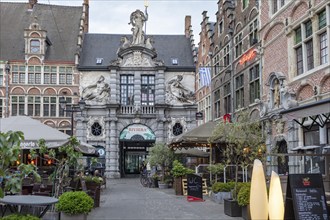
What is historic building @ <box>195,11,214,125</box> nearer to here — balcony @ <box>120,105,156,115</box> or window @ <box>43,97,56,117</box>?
balcony @ <box>120,105,156,115</box>

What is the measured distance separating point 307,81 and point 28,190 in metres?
10.9

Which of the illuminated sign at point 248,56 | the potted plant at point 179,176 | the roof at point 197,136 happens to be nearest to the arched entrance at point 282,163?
the roof at point 197,136

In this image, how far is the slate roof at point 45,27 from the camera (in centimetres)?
4291

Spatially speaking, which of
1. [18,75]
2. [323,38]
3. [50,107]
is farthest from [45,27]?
[323,38]

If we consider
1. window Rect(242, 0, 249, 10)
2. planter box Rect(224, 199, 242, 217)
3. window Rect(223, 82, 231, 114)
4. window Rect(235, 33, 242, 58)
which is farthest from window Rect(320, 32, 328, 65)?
window Rect(223, 82, 231, 114)

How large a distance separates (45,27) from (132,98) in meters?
12.3

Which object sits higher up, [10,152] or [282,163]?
[10,152]

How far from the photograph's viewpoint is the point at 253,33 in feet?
82.0

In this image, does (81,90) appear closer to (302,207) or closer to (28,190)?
(28,190)

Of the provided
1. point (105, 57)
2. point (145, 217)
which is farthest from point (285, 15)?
point (105, 57)

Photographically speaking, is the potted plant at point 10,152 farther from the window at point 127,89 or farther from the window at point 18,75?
the window at point 18,75

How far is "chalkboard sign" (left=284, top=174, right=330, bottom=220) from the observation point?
904 cm

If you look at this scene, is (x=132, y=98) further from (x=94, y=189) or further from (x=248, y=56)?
(x=94, y=189)

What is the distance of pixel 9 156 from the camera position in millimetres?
5602
